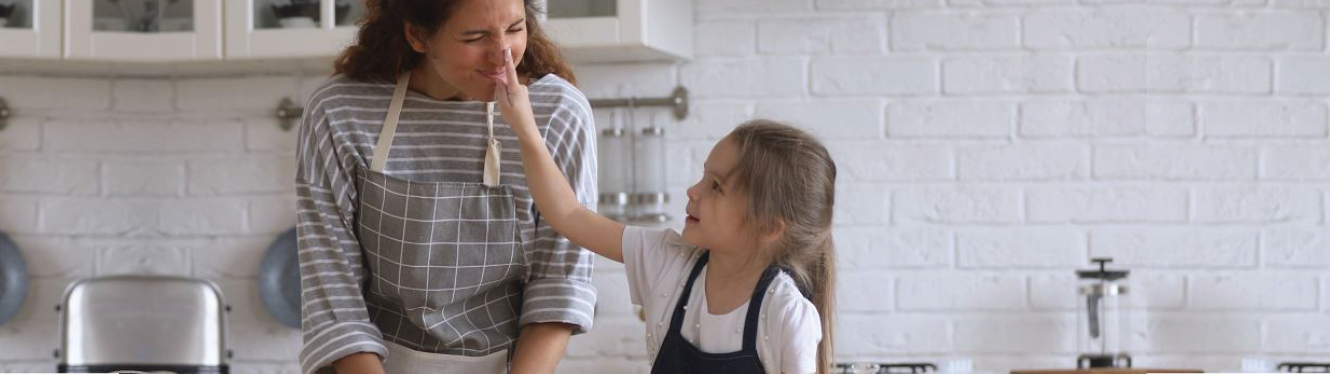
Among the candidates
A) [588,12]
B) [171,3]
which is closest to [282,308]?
[171,3]

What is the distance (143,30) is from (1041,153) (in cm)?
154


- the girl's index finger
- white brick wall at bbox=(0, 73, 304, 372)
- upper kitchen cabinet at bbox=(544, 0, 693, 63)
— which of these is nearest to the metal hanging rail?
upper kitchen cabinet at bbox=(544, 0, 693, 63)

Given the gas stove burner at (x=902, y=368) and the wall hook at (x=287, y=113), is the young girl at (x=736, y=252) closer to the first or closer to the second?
the gas stove burner at (x=902, y=368)

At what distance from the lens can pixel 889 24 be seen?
99.3 inches

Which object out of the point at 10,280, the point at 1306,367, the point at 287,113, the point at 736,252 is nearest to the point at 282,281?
the point at 287,113

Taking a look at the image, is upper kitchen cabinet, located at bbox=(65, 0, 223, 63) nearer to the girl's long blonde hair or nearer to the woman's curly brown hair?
the woman's curly brown hair

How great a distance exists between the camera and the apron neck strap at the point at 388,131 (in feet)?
4.71

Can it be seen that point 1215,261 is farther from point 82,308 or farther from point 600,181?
point 82,308

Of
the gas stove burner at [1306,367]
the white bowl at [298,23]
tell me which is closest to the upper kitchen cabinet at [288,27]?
the white bowl at [298,23]

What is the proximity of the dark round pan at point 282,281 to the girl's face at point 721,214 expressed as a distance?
1.31 meters

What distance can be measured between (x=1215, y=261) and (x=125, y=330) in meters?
1.91

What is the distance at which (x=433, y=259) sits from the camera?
56.7 inches

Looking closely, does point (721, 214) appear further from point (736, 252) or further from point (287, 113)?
point (287, 113)

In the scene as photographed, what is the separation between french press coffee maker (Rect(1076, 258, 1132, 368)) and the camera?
2.38 meters
